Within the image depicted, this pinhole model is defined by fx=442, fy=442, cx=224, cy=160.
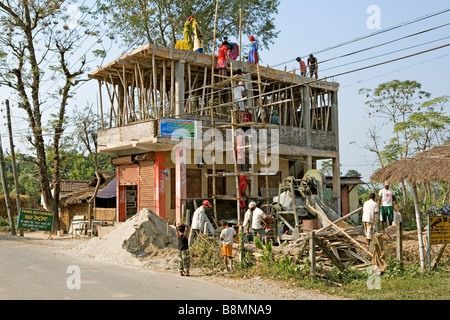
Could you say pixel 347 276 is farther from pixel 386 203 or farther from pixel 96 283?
pixel 96 283

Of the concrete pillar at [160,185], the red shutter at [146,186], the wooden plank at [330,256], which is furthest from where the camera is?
the red shutter at [146,186]

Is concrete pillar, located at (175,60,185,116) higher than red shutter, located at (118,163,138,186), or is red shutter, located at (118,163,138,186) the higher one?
concrete pillar, located at (175,60,185,116)

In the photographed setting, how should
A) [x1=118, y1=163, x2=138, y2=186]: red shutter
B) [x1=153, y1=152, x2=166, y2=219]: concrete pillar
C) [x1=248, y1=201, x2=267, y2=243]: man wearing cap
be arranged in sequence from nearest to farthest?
[x1=248, y1=201, x2=267, y2=243]: man wearing cap, [x1=153, y1=152, x2=166, y2=219]: concrete pillar, [x1=118, y1=163, x2=138, y2=186]: red shutter

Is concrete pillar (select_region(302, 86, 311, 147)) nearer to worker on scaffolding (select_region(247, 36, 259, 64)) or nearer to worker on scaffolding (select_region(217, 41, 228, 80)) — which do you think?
worker on scaffolding (select_region(247, 36, 259, 64))

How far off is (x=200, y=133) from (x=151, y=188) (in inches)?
139

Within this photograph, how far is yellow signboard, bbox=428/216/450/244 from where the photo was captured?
11.0 meters

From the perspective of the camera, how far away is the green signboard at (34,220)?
2181 centimetres

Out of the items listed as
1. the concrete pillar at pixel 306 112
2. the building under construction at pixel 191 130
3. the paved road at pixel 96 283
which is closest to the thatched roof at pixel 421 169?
the paved road at pixel 96 283

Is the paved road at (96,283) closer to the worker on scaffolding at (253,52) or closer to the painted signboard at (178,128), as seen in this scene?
the painted signboard at (178,128)

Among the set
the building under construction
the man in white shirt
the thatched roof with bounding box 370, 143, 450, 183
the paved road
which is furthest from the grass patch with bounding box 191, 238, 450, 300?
the building under construction

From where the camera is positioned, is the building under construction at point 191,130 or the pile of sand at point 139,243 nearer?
the pile of sand at point 139,243

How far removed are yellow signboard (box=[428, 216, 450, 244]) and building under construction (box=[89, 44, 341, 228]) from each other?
724cm

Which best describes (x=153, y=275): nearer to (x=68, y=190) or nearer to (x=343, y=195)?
(x=343, y=195)

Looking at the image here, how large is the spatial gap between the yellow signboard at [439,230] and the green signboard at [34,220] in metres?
18.1
